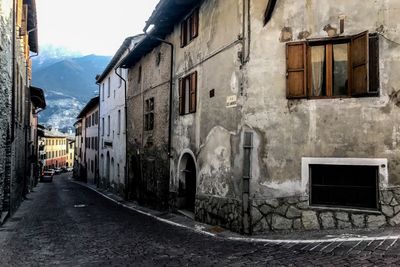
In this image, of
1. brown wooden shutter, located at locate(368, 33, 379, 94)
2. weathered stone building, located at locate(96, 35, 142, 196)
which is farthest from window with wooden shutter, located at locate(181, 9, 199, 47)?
weathered stone building, located at locate(96, 35, 142, 196)

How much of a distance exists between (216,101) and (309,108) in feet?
10.8

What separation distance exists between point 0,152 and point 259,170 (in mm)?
7900

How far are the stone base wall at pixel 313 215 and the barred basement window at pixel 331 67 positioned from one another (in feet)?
8.46

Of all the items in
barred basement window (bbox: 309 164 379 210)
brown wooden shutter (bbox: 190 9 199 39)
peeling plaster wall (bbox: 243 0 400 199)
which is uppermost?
brown wooden shutter (bbox: 190 9 199 39)

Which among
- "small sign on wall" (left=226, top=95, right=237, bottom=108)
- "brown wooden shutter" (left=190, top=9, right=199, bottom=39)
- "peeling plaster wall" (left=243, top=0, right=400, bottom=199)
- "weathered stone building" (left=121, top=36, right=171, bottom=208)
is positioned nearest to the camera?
"peeling plaster wall" (left=243, top=0, right=400, bottom=199)

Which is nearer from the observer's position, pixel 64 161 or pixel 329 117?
pixel 329 117

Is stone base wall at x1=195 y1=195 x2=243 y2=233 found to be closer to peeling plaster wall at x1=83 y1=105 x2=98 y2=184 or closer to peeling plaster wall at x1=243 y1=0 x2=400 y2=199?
peeling plaster wall at x1=243 y1=0 x2=400 y2=199

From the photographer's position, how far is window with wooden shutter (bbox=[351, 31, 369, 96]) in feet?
29.4

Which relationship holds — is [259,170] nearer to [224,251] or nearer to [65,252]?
[224,251]

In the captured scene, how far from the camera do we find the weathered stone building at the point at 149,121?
1731 centimetres

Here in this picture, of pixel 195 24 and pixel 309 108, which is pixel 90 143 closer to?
pixel 195 24

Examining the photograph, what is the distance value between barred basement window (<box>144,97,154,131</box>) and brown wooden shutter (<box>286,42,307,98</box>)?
10.4 m

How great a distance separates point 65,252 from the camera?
29.9 ft

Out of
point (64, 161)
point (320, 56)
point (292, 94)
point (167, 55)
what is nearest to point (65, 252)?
point (292, 94)
